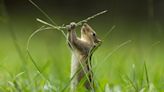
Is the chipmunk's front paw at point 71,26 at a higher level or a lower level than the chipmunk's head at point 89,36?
higher

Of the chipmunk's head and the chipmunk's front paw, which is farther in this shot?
the chipmunk's head

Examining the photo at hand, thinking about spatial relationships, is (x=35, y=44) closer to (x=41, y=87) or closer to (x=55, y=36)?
(x=55, y=36)

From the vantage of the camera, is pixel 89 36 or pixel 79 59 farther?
pixel 89 36

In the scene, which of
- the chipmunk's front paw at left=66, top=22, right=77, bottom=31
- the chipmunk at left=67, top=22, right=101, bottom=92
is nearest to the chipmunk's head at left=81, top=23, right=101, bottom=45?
the chipmunk at left=67, top=22, right=101, bottom=92

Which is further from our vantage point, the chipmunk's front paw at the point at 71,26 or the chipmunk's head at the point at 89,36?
the chipmunk's head at the point at 89,36

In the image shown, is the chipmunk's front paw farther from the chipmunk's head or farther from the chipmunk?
the chipmunk's head

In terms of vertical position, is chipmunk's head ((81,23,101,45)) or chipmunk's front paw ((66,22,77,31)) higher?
chipmunk's front paw ((66,22,77,31))

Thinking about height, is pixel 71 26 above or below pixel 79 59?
above

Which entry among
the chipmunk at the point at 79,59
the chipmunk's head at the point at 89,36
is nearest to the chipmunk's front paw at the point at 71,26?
the chipmunk at the point at 79,59

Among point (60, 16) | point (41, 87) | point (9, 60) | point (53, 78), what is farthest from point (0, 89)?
point (60, 16)

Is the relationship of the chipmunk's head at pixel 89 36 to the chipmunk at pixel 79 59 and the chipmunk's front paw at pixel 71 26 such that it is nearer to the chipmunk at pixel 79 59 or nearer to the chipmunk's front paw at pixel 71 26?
the chipmunk at pixel 79 59

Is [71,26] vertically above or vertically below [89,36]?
above

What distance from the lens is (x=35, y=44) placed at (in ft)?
30.5

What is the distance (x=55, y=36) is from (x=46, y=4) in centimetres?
1142
